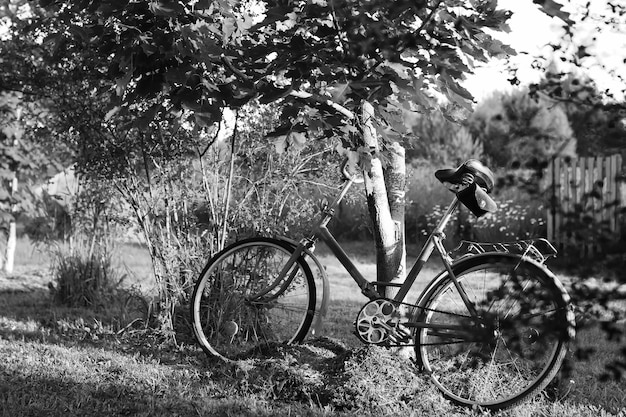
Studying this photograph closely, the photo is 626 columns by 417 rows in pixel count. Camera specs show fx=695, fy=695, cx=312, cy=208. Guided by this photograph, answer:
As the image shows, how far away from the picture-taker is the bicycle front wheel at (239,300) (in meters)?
4.07

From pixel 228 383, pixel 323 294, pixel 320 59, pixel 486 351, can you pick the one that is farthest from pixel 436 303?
pixel 320 59

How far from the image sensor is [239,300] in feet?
14.3

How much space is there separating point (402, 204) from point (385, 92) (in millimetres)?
1315

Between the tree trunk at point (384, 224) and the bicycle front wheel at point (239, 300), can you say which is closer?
the tree trunk at point (384, 224)

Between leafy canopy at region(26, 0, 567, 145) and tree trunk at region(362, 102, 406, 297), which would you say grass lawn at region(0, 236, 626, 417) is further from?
leafy canopy at region(26, 0, 567, 145)

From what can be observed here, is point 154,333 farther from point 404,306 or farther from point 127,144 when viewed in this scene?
point 404,306

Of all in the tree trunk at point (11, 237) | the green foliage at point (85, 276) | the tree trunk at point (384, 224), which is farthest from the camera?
the tree trunk at point (11, 237)

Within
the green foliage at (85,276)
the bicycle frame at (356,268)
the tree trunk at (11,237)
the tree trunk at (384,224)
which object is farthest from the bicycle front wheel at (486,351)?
the tree trunk at (11,237)

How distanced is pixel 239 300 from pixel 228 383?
33.9 inches

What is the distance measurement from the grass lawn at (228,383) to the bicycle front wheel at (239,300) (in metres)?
0.18

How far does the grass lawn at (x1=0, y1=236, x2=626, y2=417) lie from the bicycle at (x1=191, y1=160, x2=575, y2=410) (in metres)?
0.13

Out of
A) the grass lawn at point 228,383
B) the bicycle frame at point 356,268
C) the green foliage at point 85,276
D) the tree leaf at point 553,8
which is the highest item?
the tree leaf at point 553,8

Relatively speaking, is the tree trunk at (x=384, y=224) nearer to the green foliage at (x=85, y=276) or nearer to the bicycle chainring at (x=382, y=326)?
the bicycle chainring at (x=382, y=326)

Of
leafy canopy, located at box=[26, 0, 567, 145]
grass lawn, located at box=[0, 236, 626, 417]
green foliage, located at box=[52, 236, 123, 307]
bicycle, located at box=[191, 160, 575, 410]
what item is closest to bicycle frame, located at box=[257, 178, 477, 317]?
bicycle, located at box=[191, 160, 575, 410]
